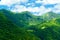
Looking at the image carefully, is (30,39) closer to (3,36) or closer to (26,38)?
(26,38)

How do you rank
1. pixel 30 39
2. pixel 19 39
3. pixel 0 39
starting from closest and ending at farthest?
pixel 0 39 < pixel 19 39 < pixel 30 39

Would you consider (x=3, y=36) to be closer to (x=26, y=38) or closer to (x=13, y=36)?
(x=13, y=36)

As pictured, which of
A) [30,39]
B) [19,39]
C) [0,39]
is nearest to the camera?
[0,39]

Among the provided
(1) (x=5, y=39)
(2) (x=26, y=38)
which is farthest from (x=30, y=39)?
(1) (x=5, y=39)

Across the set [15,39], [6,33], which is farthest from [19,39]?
[6,33]

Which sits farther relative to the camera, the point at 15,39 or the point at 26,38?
the point at 26,38

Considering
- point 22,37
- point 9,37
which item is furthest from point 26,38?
point 9,37

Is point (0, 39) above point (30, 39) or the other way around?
above

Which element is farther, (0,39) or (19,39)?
(19,39)

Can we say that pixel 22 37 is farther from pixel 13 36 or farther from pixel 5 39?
pixel 5 39
